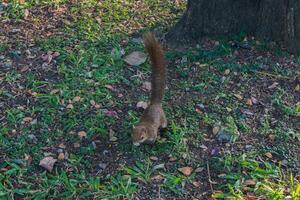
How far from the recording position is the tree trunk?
384 cm

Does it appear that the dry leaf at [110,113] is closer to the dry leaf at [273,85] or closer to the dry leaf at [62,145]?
the dry leaf at [62,145]

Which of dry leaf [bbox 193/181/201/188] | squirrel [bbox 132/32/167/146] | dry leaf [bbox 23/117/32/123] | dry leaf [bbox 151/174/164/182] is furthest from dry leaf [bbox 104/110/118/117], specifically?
dry leaf [bbox 193/181/201/188]

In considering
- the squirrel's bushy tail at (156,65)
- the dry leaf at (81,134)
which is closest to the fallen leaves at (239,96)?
the squirrel's bushy tail at (156,65)

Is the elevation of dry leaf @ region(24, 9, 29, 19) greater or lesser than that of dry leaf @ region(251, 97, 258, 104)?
lesser

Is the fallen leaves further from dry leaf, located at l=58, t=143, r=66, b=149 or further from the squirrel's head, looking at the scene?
dry leaf, located at l=58, t=143, r=66, b=149

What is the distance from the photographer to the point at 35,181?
2.98m

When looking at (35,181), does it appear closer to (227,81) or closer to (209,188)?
(209,188)

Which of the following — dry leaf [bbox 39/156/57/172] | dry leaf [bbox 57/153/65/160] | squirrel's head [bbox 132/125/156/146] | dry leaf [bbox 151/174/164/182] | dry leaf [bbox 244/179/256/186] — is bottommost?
dry leaf [bbox 39/156/57/172]

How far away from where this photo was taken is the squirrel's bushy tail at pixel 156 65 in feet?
9.79

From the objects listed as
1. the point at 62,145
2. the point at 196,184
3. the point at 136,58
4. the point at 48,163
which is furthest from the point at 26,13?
the point at 196,184

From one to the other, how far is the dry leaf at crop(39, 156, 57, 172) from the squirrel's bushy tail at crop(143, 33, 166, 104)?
650mm

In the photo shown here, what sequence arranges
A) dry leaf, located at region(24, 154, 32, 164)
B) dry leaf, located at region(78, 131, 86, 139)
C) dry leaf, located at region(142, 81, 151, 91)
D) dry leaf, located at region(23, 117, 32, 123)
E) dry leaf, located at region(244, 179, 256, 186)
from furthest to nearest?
dry leaf, located at region(142, 81, 151, 91), dry leaf, located at region(23, 117, 32, 123), dry leaf, located at region(78, 131, 86, 139), dry leaf, located at region(24, 154, 32, 164), dry leaf, located at region(244, 179, 256, 186)

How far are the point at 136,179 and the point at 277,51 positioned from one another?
5.14ft

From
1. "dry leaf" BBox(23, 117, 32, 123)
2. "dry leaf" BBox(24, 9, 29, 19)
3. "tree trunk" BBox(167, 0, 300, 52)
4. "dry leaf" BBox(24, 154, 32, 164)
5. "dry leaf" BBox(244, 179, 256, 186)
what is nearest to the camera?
"dry leaf" BBox(244, 179, 256, 186)
